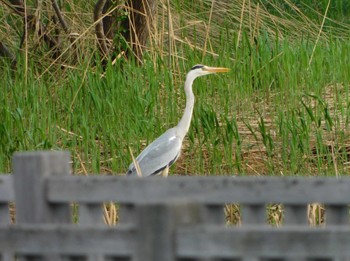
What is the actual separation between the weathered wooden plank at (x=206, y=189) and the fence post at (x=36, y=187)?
3 centimetres

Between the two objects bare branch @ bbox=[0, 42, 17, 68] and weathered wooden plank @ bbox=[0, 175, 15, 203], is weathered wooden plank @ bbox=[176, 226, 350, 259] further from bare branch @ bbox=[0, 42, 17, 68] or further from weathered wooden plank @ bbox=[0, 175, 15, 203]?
bare branch @ bbox=[0, 42, 17, 68]

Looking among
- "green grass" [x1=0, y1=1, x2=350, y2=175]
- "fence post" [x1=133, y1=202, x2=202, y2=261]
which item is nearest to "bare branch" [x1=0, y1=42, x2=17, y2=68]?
"green grass" [x1=0, y1=1, x2=350, y2=175]

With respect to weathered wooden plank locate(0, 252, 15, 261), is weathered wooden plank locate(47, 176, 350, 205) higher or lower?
higher

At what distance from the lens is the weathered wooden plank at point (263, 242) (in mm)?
2066

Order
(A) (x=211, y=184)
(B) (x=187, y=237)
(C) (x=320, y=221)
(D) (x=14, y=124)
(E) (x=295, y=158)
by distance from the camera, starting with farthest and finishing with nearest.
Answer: (D) (x=14, y=124)
(E) (x=295, y=158)
(C) (x=320, y=221)
(A) (x=211, y=184)
(B) (x=187, y=237)

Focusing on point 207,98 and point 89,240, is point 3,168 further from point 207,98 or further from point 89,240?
point 89,240

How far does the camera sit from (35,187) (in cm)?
252

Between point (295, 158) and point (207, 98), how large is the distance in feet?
5.07

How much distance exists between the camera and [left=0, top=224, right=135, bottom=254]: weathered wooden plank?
2.20 meters

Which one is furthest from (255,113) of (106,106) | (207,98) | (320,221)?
(320,221)

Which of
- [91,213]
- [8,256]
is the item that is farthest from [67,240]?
[91,213]

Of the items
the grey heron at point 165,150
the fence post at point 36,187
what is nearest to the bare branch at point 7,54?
the grey heron at point 165,150

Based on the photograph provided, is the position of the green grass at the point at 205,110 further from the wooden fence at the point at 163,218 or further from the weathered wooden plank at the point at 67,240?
the weathered wooden plank at the point at 67,240

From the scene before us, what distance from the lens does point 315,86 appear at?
755cm
